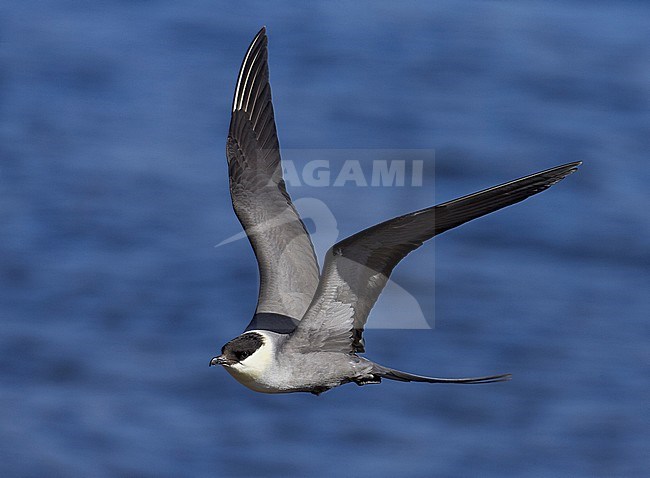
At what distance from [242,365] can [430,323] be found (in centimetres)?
1130

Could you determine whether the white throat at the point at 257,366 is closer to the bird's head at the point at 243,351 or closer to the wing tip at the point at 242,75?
the bird's head at the point at 243,351

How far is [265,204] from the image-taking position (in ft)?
45.6

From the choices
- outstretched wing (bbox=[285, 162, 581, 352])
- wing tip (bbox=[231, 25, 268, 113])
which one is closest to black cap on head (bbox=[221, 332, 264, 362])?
outstretched wing (bbox=[285, 162, 581, 352])

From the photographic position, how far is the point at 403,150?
2588 centimetres

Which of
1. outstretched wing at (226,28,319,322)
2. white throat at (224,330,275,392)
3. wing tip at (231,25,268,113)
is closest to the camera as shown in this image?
white throat at (224,330,275,392)

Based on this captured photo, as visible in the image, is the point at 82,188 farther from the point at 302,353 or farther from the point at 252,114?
the point at 302,353

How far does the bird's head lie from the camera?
462 inches

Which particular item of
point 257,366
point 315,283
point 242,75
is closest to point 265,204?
point 315,283

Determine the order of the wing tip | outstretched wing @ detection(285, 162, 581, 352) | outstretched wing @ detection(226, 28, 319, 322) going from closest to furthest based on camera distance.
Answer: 1. outstretched wing @ detection(285, 162, 581, 352)
2. outstretched wing @ detection(226, 28, 319, 322)
3. the wing tip

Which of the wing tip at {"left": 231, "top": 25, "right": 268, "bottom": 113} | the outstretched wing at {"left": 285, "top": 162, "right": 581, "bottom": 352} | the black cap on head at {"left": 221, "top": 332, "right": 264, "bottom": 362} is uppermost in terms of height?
the wing tip at {"left": 231, "top": 25, "right": 268, "bottom": 113}

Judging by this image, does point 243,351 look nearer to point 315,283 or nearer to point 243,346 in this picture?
point 243,346

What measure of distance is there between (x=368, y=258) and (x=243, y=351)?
121cm

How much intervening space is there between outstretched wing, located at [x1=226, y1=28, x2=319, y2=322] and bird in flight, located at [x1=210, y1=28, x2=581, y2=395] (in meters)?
0.01

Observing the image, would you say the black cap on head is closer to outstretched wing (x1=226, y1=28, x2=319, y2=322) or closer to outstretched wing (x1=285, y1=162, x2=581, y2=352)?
outstretched wing (x1=285, y1=162, x2=581, y2=352)
